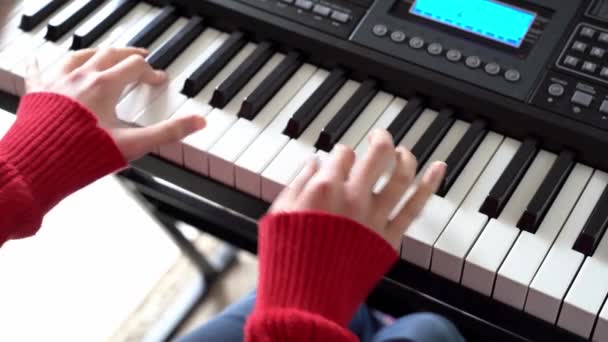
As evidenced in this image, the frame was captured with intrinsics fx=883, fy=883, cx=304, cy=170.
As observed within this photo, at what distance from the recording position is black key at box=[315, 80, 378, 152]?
985 mm

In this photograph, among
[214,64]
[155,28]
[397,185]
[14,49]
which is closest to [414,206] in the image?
[397,185]

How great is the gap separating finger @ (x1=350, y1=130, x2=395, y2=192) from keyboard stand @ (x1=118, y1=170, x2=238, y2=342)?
2.41ft

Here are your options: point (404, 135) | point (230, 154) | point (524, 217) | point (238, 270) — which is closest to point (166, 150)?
point (230, 154)

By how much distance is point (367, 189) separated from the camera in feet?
2.89

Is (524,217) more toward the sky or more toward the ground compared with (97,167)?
more toward the sky

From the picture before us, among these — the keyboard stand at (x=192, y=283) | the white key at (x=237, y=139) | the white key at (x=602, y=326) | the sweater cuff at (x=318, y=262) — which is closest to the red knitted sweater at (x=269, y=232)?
the sweater cuff at (x=318, y=262)

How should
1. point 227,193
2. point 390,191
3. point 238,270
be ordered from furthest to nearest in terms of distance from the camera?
point 238,270 → point 227,193 → point 390,191

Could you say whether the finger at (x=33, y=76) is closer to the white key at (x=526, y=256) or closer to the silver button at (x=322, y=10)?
the silver button at (x=322, y=10)

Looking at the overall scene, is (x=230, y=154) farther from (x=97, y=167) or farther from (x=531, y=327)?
(x=531, y=327)

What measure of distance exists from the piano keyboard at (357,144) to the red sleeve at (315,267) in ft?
0.22

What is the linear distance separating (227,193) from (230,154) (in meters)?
0.05

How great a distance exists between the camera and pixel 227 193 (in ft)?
3.26

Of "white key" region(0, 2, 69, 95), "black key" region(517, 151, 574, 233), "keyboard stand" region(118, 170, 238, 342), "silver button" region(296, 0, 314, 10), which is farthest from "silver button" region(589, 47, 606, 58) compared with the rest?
"keyboard stand" region(118, 170, 238, 342)

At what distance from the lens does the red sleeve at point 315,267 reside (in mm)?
824
